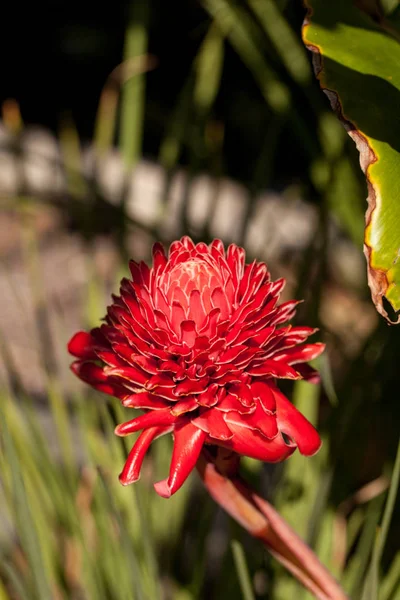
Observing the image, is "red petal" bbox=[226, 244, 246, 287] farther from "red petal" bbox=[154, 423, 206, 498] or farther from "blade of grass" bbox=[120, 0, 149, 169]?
"blade of grass" bbox=[120, 0, 149, 169]

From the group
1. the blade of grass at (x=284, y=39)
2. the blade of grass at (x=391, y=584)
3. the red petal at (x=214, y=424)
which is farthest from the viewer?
the blade of grass at (x=284, y=39)

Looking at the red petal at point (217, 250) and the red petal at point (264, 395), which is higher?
the red petal at point (217, 250)

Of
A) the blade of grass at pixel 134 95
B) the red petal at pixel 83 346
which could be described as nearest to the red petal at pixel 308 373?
the red petal at pixel 83 346

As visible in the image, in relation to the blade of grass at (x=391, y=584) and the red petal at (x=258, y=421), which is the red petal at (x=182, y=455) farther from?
the blade of grass at (x=391, y=584)

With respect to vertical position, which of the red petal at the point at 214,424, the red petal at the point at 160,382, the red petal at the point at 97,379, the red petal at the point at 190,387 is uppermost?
the red petal at the point at 190,387

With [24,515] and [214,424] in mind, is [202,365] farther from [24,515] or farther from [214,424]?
[24,515]

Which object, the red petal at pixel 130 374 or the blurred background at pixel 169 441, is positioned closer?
the red petal at pixel 130 374

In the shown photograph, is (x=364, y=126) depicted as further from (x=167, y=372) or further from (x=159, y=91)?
(x=159, y=91)

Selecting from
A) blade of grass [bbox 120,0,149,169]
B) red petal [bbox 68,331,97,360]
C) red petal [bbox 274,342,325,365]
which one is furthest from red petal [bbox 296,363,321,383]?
blade of grass [bbox 120,0,149,169]
